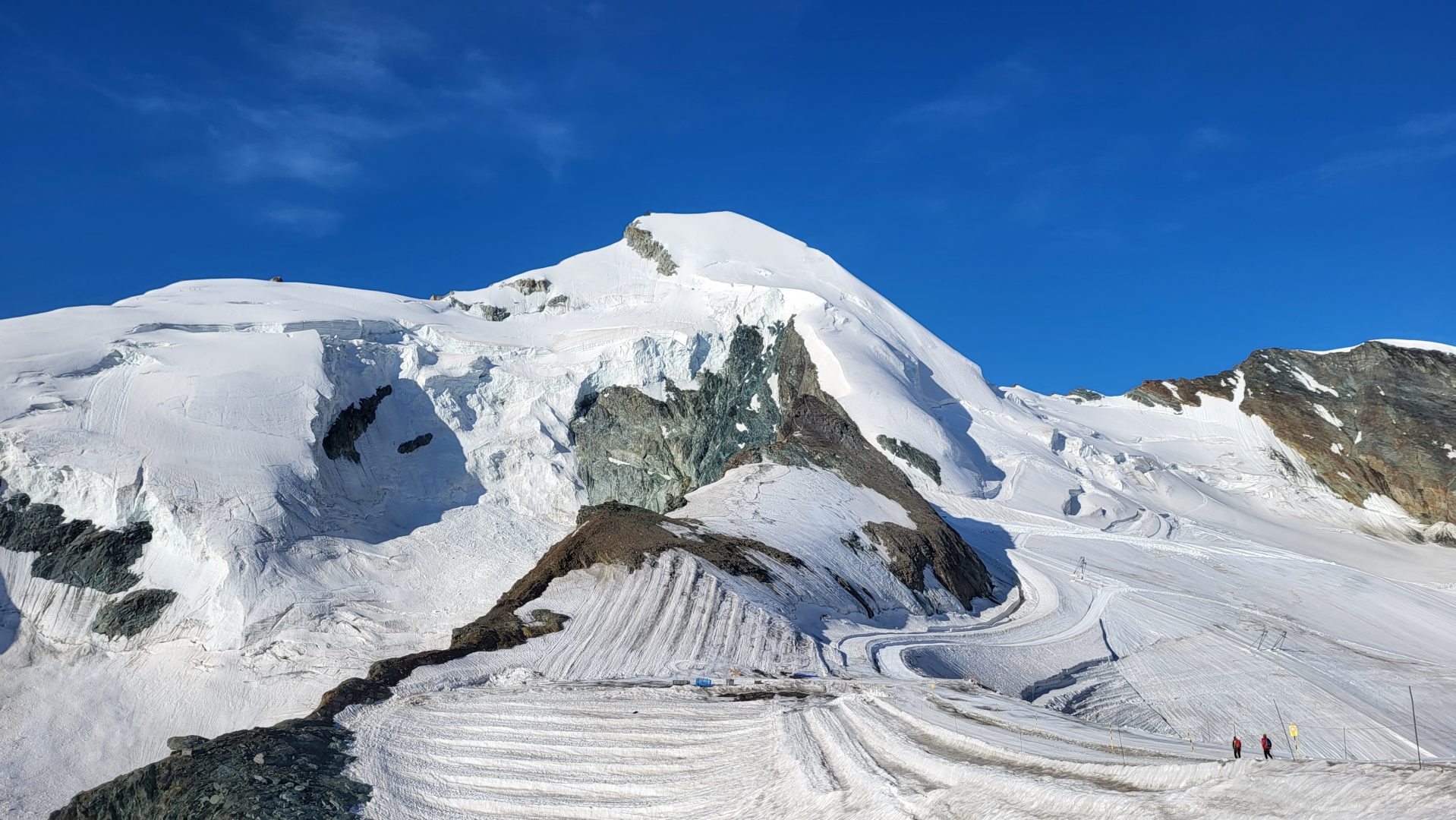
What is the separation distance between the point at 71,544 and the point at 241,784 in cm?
2988

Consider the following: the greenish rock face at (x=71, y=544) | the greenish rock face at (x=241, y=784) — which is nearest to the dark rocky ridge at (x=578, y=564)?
the greenish rock face at (x=241, y=784)

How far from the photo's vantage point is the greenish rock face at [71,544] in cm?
4128

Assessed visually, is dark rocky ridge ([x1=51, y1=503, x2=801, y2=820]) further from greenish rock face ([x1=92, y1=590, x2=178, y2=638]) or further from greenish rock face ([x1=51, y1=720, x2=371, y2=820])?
greenish rock face ([x1=92, y1=590, x2=178, y2=638])

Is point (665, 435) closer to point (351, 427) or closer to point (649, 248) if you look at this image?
point (351, 427)

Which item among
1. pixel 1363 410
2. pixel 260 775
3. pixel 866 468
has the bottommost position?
pixel 260 775

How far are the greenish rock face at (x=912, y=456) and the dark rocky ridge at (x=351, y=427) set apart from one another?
2863cm

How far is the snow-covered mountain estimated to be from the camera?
19266mm

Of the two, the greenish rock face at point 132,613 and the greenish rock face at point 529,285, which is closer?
the greenish rock face at point 132,613

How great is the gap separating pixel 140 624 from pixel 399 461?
1781 cm

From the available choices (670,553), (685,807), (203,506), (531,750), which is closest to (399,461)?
(203,506)

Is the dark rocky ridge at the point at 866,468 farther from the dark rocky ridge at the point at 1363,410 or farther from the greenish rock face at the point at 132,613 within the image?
the dark rocky ridge at the point at 1363,410

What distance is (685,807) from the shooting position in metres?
17.7

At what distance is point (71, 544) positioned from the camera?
42.0m

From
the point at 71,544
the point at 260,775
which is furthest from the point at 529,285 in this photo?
the point at 260,775
